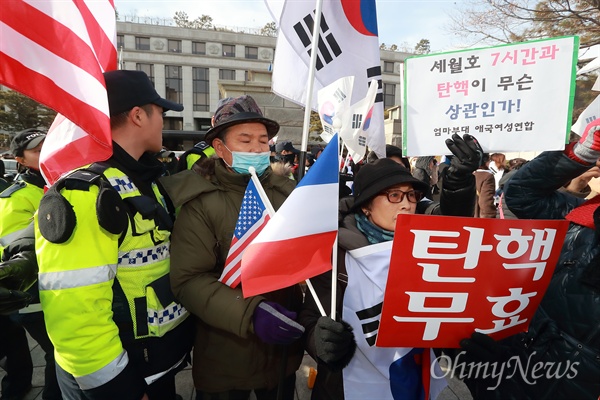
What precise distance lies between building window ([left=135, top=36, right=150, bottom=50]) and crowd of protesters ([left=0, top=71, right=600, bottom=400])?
46.5 metres

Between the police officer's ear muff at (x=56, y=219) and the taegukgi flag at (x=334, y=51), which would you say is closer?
Answer: the police officer's ear muff at (x=56, y=219)

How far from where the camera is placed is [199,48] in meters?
42.3

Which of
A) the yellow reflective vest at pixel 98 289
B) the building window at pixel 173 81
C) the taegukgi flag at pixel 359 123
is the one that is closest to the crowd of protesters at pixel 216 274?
the yellow reflective vest at pixel 98 289

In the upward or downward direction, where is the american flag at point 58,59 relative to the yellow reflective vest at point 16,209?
upward

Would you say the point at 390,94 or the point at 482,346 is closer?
the point at 482,346

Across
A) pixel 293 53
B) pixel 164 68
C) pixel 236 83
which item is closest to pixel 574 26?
pixel 236 83

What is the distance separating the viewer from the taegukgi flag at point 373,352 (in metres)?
1.64

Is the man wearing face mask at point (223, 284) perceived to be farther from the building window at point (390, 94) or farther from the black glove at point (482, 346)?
the building window at point (390, 94)

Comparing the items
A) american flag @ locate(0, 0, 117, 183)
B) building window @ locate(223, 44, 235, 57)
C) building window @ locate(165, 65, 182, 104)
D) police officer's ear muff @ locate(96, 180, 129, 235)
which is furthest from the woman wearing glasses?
building window @ locate(223, 44, 235, 57)

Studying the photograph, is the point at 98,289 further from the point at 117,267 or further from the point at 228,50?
the point at 228,50

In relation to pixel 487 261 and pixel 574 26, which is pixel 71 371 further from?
pixel 574 26

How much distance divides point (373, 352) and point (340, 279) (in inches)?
14.5

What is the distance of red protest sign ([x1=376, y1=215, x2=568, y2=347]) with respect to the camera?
4.52 ft

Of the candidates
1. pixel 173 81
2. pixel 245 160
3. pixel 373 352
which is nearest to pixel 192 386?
pixel 373 352
